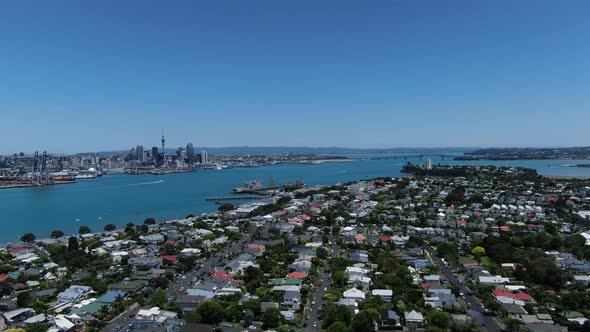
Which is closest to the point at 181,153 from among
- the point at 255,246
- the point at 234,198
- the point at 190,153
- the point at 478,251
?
the point at 190,153

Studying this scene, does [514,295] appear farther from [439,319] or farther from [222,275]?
[222,275]

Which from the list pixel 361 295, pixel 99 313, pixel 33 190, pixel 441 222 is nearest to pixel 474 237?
pixel 441 222

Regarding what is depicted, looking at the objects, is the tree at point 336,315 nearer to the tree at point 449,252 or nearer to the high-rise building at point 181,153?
the tree at point 449,252

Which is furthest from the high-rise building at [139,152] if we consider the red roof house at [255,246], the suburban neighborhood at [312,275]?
the red roof house at [255,246]

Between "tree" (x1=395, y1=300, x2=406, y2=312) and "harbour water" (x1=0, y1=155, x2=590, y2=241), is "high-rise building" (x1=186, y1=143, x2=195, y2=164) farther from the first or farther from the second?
"tree" (x1=395, y1=300, x2=406, y2=312)

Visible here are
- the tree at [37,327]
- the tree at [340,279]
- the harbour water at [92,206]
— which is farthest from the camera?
the harbour water at [92,206]

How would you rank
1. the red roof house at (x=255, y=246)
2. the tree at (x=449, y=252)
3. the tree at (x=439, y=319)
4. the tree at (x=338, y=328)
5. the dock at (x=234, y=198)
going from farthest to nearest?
1. the dock at (x=234, y=198)
2. the red roof house at (x=255, y=246)
3. the tree at (x=449, y=252)
4. the tree at (x=439, y=319)
5. the tree at (x=338, y=328)
